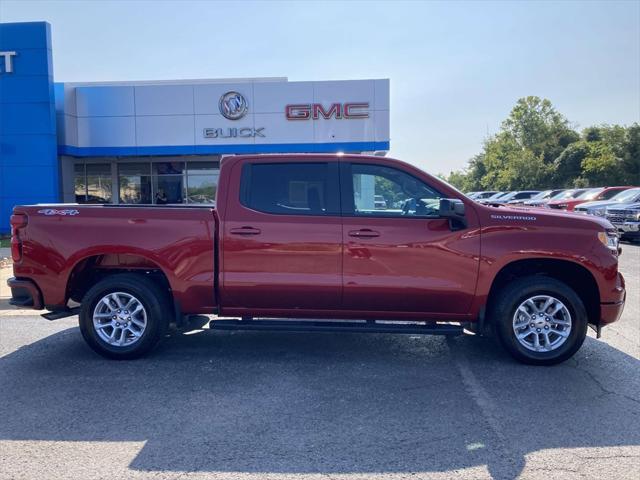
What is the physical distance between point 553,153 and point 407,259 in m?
61.5

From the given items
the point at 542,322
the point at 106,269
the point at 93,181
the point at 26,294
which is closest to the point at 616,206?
the point at 542,322

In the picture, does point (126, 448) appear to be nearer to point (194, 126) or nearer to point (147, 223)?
point (147, 223)

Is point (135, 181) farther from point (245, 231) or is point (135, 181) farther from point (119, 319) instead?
point (245, 231)

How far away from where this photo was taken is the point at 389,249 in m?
5.45

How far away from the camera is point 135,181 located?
24453 millimetres

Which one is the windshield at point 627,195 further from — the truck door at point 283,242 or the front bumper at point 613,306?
the truck door at point 283,242

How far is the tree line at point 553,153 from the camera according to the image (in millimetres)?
47906

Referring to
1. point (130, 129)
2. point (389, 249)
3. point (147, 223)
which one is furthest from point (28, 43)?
point (389, 249)

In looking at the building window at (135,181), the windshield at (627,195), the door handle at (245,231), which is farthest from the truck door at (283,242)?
the building window at (135,181)

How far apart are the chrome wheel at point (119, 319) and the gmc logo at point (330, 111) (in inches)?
655

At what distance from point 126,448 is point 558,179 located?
59.4 m

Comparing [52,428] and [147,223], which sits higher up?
[147,223]

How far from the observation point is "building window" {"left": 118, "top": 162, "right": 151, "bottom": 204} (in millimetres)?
24297

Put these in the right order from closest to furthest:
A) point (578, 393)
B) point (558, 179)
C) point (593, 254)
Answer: point (578, 393)
point (593, 254)
point (558, 179)
